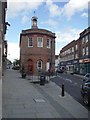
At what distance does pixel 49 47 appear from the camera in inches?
2034

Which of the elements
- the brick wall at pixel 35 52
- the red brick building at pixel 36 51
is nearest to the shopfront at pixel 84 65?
the red brick building at pixel 36 51

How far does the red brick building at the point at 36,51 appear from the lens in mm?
49781

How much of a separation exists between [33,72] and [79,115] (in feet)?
126

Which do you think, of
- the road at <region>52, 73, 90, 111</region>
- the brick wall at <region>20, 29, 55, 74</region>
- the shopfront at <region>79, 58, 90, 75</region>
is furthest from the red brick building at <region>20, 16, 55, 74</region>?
the road at <region>52, 73, 90, 111</region>

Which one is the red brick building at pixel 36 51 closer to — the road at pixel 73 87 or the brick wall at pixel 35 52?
the brick wall at pixel 35 52

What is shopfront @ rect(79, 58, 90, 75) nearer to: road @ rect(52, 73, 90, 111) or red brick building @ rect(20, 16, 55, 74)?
red brick building @ rect(20, 16, 55, 74)

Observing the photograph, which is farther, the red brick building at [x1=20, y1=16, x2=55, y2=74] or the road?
the red brick building at [x1=20, y1=16, x2=55, y2=74]

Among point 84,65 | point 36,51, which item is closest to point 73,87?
point 36,51

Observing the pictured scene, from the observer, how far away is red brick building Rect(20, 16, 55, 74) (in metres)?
49.8

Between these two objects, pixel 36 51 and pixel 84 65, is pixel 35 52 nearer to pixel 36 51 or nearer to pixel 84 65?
pixel 36 51

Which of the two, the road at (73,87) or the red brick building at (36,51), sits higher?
the red brick building at (36,51)

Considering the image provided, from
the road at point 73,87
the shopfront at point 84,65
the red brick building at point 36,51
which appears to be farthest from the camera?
the shopfront at point 84,65

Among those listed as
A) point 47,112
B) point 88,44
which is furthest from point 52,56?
point 47,112

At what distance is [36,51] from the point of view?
164ft
